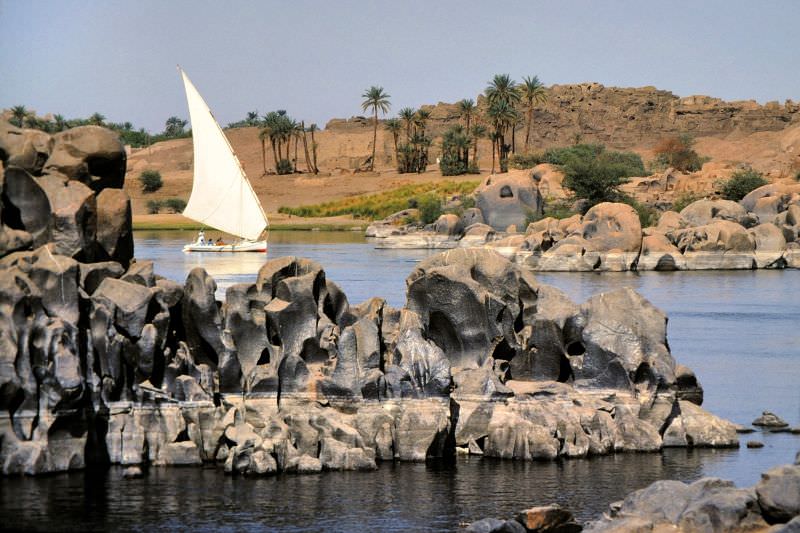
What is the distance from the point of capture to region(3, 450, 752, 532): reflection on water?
22.0 m

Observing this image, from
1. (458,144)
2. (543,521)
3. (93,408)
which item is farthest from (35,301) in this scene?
(458,144)

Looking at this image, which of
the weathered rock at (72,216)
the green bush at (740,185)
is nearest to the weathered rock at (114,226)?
the weathered rock at (72,216)

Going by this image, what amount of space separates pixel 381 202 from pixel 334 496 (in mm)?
111892

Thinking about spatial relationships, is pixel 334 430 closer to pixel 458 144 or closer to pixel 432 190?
pixel 432 190

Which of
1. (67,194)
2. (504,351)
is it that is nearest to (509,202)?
(504,351)

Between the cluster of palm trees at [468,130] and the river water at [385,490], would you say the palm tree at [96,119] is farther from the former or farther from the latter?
the river water at [385,490]

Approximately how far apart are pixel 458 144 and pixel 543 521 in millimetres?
128005

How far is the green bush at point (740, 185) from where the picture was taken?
107 meters

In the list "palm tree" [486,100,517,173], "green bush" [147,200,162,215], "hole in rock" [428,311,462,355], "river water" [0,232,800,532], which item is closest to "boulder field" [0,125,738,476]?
"hole in rock" [428,311,462,355]

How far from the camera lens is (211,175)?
243ft

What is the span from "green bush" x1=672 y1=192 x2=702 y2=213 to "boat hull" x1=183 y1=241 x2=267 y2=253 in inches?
1427

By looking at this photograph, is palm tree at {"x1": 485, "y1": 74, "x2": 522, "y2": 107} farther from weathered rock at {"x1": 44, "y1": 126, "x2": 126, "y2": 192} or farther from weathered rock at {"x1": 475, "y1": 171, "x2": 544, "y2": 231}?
weathered rock at {"x1": 44, "y1": 126, "x2": 126, "y2": 192}

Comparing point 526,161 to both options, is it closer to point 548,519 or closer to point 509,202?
point 509,202

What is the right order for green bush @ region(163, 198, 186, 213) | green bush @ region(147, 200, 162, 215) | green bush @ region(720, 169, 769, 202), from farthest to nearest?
green bush @ region(147, 200, 162, 215)
green bush @ region(163, 198, 186, 213)
green bush @ region(720, 169, 769, 202)
